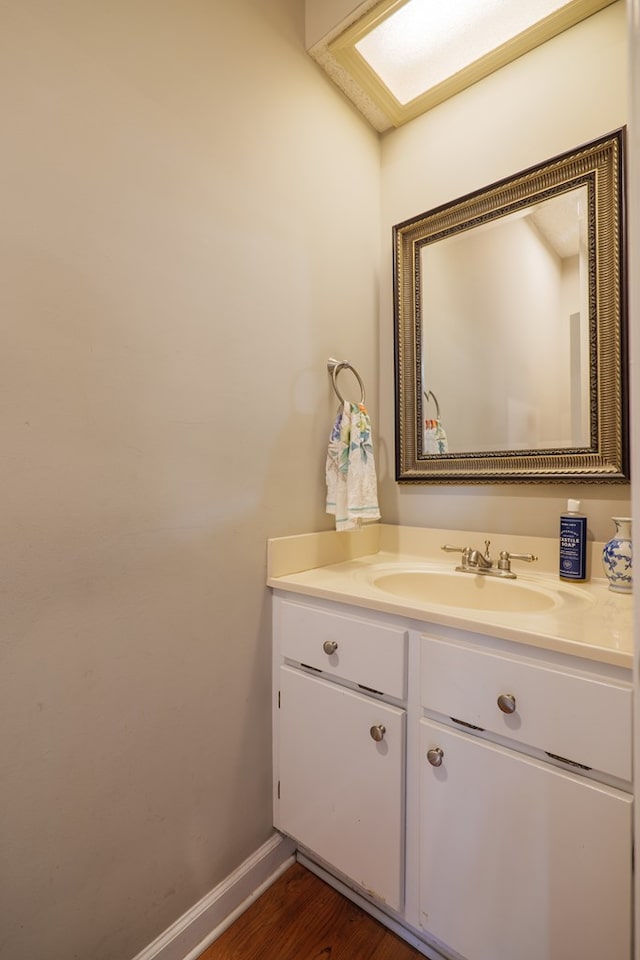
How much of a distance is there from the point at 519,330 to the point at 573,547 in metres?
0.66

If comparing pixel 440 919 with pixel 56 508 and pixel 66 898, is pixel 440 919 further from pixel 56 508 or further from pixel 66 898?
pixel 56 508

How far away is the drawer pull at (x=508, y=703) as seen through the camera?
2.63ft

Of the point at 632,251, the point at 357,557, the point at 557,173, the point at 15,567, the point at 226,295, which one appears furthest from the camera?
the point at 357,557

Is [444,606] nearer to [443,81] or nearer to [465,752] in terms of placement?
[465,752]

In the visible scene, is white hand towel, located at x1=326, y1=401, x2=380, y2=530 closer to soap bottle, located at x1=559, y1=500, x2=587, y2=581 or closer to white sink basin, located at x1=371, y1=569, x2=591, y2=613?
white sink basin, located at x1=371, y1=569, x2=591, y2=613

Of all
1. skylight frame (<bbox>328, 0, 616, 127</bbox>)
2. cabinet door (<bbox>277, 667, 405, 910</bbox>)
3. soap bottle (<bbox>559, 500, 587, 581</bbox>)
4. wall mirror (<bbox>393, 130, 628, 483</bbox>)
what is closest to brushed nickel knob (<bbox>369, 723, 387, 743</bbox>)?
cabinet door (<bbox>277, 667, 405, 910</bbox>)

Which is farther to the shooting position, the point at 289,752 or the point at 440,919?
the point at 289,752

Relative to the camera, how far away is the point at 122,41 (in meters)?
0.90

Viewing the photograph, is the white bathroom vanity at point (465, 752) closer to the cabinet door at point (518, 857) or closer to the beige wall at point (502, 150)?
the cabinet door at point (518, 857)

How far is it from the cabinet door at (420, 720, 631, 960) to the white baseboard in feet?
1.49

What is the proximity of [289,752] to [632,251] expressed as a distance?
4.22ft

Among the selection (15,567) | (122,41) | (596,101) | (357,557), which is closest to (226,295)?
(122,41)

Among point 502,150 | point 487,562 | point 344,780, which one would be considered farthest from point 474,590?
point 502,150

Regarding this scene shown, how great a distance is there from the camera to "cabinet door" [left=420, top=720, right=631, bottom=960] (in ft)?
2.35
